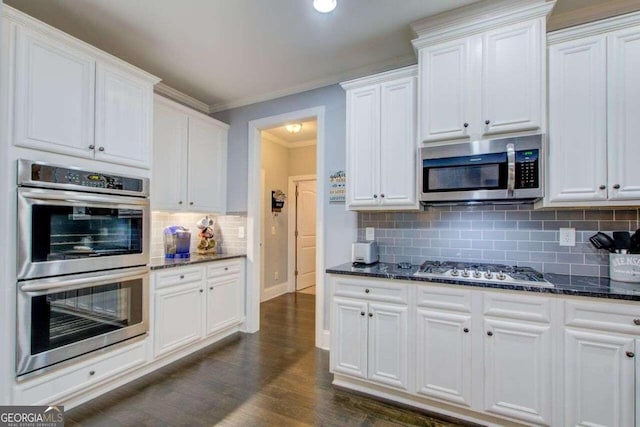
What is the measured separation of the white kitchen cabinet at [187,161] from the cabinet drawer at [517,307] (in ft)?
9.33

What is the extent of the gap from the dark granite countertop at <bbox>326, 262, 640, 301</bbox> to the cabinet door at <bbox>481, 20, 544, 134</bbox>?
101 cm

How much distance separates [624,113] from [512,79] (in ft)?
2.13

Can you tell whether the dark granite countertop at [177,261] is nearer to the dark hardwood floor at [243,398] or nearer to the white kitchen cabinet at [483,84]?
the dark hardwood floor at [243,398]

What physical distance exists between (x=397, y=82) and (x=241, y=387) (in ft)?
8.89

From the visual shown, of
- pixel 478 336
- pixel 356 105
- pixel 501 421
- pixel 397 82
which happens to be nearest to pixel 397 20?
pixel 397 82

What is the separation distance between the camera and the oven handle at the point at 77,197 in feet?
5.99

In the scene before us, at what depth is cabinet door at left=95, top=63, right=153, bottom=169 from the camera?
7.27 ft

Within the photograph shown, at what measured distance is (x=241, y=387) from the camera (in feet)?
7.79

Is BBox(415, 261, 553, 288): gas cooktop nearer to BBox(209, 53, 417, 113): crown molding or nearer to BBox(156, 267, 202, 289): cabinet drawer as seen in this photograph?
BBox(209, 53, 417, 113): crown molding

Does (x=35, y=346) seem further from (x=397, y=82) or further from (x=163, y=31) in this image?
(x=397, y=82)

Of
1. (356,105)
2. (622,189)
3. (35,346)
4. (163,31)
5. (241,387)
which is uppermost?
(163,31)

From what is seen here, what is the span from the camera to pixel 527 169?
199 centimetres

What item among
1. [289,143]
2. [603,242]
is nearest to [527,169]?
[603,242]

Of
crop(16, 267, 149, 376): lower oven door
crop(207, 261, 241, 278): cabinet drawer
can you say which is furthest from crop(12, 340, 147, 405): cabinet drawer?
crop(207, 261, 241, 278): cabinet drawer
